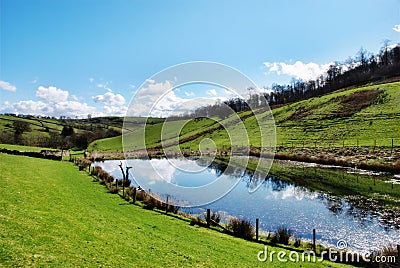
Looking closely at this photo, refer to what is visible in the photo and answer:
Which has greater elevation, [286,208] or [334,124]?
[334,124]

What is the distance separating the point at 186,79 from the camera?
591 inches

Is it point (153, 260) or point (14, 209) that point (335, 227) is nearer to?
point (153, 260)

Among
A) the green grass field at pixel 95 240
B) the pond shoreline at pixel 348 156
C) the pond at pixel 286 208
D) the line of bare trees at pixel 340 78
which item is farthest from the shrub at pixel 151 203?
the line of bare trees at pixel 340 78

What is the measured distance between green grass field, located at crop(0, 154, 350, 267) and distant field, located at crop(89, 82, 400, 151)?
29.7 m

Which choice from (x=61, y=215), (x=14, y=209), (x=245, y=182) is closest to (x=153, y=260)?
(x=61, y=215)

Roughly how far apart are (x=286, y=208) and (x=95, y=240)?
665 inches

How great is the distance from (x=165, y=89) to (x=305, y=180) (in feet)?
83.9

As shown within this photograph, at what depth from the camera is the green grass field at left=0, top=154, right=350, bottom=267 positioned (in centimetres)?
896

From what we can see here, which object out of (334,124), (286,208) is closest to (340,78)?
(334,124)

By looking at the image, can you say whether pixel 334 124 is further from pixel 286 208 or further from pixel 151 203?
pixel 151 203

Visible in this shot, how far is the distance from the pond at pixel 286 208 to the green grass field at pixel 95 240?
4952 millimetres

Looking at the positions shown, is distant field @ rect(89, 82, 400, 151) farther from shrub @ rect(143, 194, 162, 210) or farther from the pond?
shrub @ rect(143, 194, 162, 210)

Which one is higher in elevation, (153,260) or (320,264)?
(153,260)

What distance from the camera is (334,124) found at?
65.8 metres
